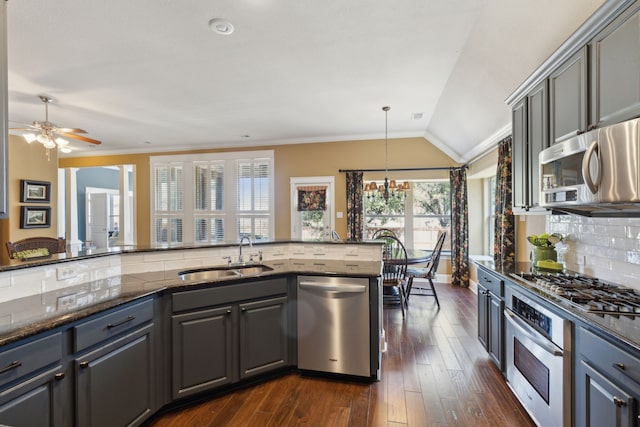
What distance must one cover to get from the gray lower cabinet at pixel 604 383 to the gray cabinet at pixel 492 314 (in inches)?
37.2

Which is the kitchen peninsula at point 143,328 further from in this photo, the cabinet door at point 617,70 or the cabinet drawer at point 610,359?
the cabinet door at point 617,70

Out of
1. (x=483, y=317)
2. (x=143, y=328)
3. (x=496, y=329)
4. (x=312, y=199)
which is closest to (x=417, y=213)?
(x=312, y=199)

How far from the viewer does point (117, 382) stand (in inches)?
66.5

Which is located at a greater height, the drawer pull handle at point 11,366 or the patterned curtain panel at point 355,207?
the patterned curtain panel at point 355,207

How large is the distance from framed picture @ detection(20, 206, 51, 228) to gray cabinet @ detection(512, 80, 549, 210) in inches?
274

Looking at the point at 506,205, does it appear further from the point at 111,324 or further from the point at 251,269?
the point at 111,324

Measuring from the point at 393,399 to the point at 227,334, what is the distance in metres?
1.31

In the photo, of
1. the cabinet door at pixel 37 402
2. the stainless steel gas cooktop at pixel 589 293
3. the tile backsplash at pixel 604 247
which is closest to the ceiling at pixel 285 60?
the tile backsplash at pixel 604 247

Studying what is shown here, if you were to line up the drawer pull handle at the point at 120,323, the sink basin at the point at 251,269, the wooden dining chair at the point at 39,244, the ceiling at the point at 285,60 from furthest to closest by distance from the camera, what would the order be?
the wooden dining chair at the point at 39,244
the sink basin at the point at 251,269
the ceiling at the point at 285,60
the drawer pull handle at the point at 120,323

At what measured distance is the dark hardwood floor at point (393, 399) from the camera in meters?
→ 2.03

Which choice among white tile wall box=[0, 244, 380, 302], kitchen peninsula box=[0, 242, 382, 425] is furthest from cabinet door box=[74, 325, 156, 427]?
white tile wall box=[0, 244, 380, 302]

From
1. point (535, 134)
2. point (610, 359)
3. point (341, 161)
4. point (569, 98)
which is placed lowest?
point (610, 359)

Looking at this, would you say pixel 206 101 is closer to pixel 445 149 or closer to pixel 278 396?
pixel 278 396

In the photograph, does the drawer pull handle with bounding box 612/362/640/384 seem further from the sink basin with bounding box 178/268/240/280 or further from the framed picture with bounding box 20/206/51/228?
the framed picture with bounding box 20/206/51/228
